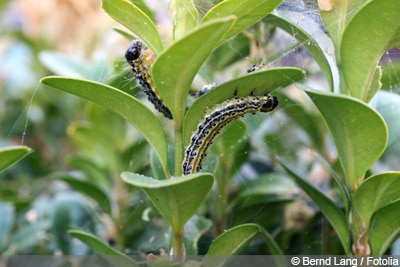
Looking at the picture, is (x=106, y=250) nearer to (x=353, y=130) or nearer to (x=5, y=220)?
(x=353, y=130)

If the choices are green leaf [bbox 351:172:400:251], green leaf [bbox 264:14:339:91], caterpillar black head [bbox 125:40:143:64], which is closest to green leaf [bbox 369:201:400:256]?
green leaf [bbox 351:172:400:251]

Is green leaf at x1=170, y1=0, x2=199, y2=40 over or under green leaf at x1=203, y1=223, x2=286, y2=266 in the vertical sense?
over

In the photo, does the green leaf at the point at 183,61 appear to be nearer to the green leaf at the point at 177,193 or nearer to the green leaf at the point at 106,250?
the green leaf at the point at 177,193

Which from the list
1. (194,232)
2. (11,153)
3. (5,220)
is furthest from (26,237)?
(11,153)

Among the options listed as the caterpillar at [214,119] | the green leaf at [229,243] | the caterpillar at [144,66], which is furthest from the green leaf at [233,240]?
the caterpillar at [144,66]

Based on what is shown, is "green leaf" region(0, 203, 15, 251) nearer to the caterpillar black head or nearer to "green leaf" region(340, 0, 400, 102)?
the caterpillar black head

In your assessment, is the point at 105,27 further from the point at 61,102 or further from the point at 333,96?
the point at 333,96
